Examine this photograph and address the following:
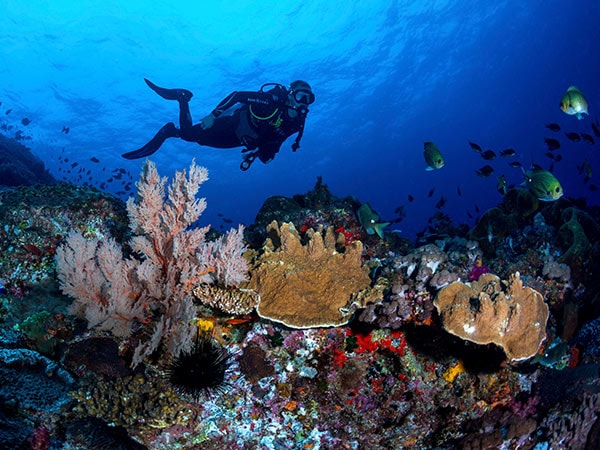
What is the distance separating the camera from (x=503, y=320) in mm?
3080

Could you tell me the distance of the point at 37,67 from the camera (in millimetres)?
35969

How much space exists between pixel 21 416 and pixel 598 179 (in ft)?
355

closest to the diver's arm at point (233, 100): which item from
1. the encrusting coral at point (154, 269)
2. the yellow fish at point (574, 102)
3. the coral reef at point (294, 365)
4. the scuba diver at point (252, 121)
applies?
the scuba diver at point (252, 121)

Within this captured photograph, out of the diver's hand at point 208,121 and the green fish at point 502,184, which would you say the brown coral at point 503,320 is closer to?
the green fish at point 502,184

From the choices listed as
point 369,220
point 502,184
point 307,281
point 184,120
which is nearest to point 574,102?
point 502,184

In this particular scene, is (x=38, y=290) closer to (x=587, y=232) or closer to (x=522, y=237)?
(x=522, y=237)

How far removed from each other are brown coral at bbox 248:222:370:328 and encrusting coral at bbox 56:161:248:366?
16.4 inches

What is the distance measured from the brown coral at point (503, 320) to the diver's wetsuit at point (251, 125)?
8002 millimetres

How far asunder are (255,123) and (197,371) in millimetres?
8566

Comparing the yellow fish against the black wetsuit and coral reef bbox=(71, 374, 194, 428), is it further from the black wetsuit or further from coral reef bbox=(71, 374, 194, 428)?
coral reef bbox=(71, 374, 194, 428)

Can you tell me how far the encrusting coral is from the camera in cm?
360

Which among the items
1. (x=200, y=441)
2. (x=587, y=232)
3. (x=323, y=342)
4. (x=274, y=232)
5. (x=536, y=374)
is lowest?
(x=200, y=441)

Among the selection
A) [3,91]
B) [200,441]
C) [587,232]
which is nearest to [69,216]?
[200,441]

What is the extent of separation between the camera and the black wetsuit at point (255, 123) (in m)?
10.2
